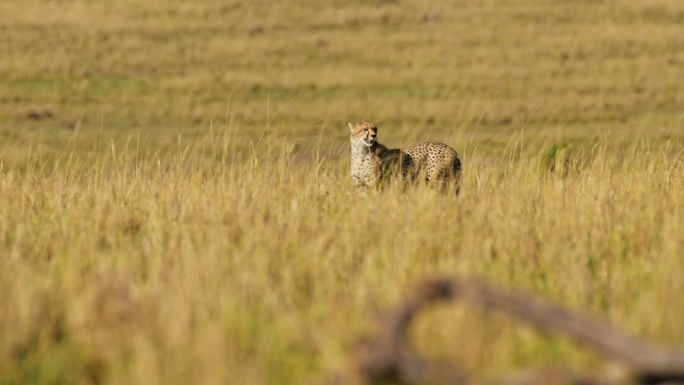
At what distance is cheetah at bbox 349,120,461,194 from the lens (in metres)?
8.48

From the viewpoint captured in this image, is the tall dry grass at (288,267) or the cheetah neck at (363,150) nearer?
the tall dry grass at (288,267)

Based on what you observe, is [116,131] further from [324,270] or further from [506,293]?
[506,293]

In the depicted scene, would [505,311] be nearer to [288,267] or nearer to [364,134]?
[288,267]

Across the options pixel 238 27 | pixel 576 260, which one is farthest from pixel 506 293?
pixel 238 27

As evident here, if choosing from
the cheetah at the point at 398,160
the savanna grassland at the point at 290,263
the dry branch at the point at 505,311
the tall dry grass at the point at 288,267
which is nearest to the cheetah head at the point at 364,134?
the cheetah at the point at 398,160

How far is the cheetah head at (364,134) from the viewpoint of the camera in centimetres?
877

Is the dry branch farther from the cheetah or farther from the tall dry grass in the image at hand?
the cheetah

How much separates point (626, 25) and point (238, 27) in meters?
12.2

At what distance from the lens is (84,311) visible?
137 inches

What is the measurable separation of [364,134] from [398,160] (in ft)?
1.06

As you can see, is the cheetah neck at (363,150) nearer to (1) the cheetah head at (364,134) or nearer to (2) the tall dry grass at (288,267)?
(1) the cheetah head at (364,134)

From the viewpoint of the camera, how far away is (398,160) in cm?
877

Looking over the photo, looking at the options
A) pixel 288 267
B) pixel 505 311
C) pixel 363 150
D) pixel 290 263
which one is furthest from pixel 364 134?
pixel 505 311

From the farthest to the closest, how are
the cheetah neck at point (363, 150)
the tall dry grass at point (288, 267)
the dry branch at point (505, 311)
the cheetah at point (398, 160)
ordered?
the cheetah neck at point (363, 150) → the cheetah at point (398, 160) → the tall dry grass at point (288, 267) → the dry branch at point (505, 311)
